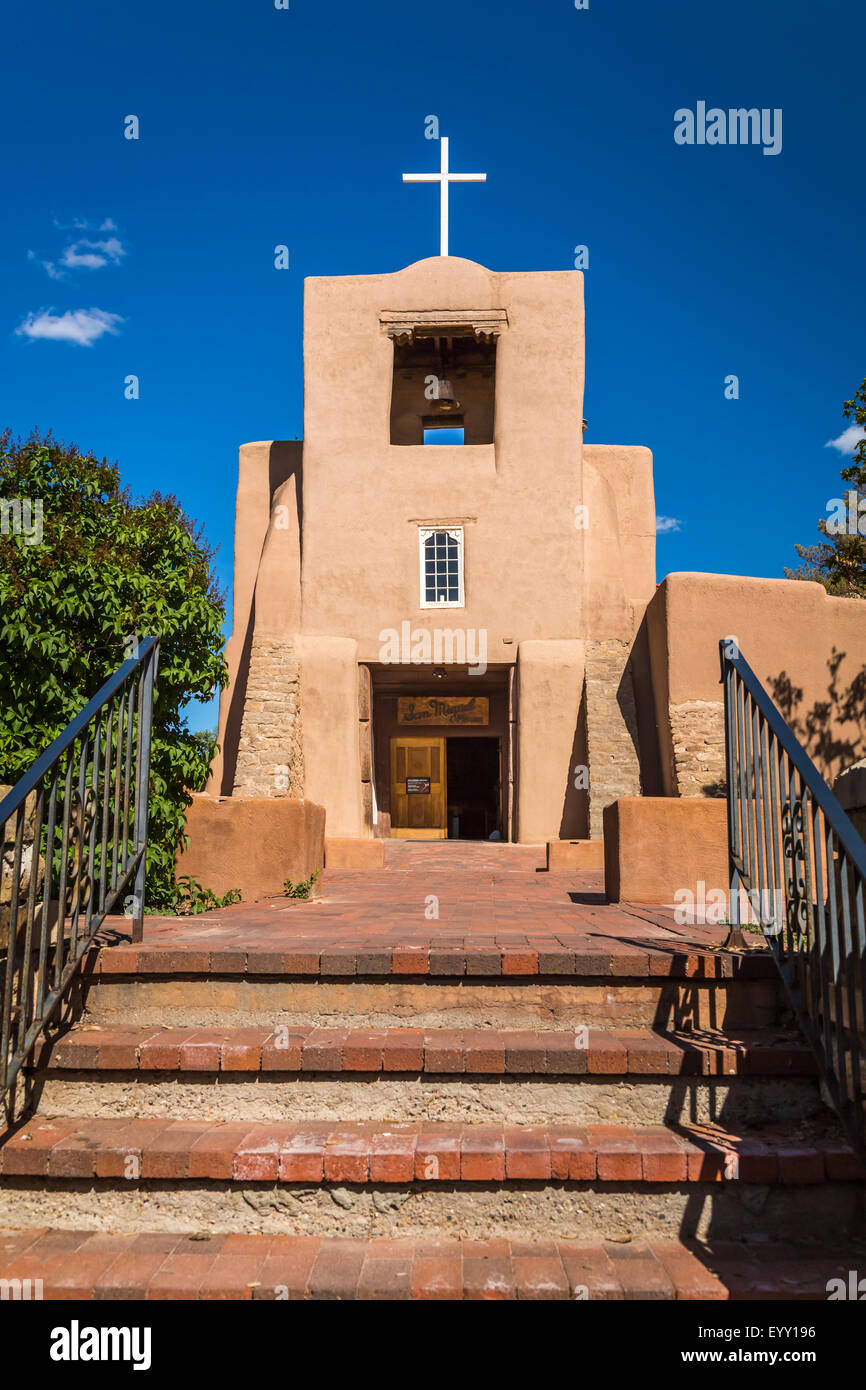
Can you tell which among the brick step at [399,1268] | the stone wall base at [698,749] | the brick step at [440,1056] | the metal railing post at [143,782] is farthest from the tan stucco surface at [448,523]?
the brick step at [399,1268]

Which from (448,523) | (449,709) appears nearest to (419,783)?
(449,709)

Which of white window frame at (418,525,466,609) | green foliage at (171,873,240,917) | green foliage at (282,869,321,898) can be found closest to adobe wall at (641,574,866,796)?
white window frame at (418,525,466,609)

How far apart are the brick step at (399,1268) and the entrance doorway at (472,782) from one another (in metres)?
19.1

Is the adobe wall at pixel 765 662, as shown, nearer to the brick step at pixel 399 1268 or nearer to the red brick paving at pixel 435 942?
the red brick paving at pixel 435 942

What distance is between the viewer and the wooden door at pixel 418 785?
1856cm

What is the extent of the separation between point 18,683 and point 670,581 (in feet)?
33.1

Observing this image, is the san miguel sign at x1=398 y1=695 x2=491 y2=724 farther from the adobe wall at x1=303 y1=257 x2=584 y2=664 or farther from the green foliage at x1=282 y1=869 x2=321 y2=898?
the green foliage at x1=282 y1=869 x2=321 y2=898

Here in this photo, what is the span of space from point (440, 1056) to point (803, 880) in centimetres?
145

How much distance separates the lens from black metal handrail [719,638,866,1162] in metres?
2.84

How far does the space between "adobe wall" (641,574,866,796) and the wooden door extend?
6.03 metres

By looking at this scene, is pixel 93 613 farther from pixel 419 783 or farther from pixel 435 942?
pixel 419 783

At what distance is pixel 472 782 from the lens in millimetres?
22547
